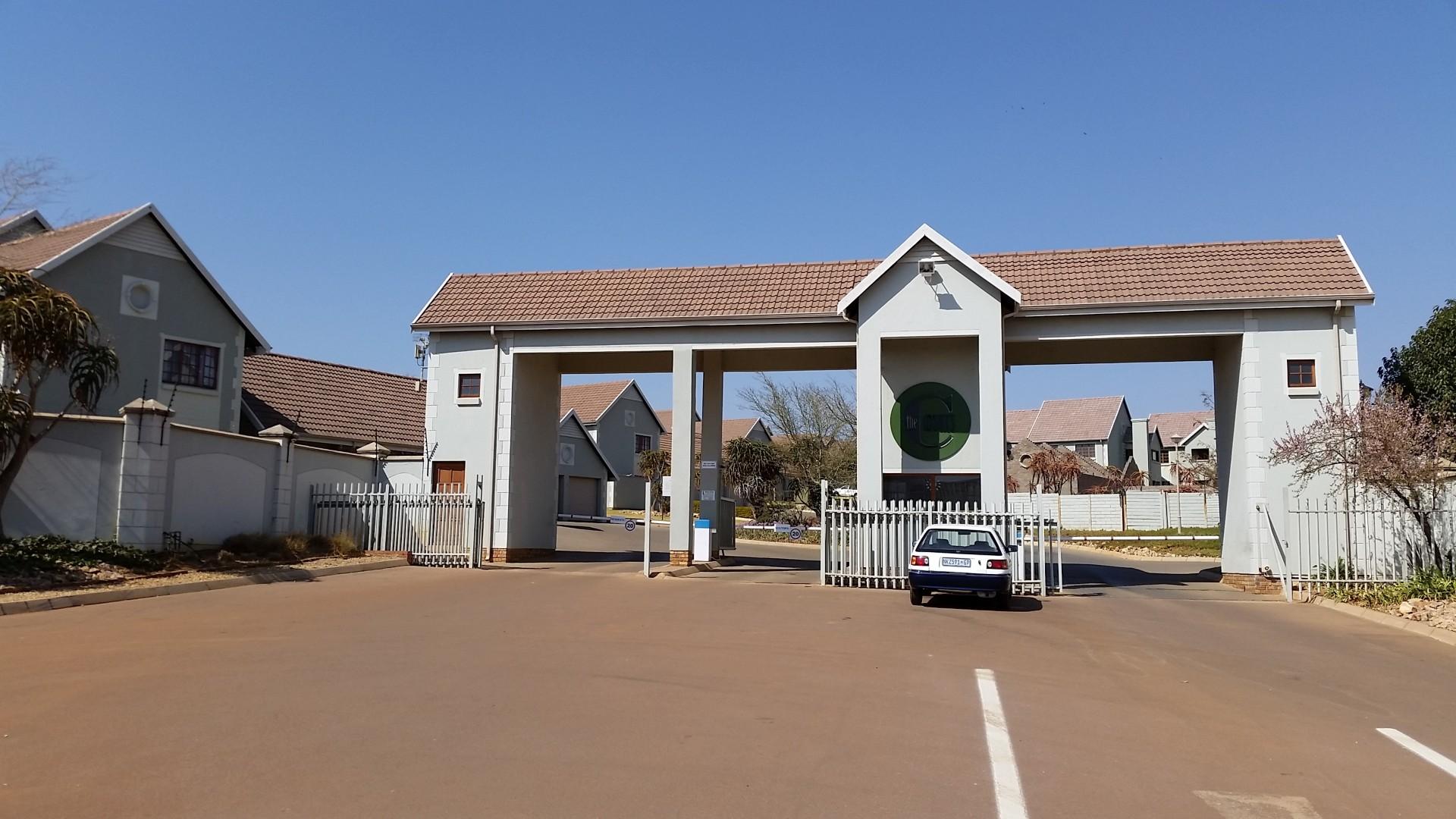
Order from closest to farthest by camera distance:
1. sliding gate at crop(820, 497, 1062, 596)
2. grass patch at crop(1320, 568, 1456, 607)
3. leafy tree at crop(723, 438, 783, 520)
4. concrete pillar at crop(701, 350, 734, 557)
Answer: grass patch at crop(1320, 568, 1456, 607) < sliding gate at crop(820, 497, 1062, 596) < concrete pillar at crop(701, 350, 734, 557) < leafy tree at crop(723, 438, 783, 520)

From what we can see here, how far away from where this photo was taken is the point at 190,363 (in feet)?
86.1

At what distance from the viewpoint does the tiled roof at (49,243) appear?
23.2m

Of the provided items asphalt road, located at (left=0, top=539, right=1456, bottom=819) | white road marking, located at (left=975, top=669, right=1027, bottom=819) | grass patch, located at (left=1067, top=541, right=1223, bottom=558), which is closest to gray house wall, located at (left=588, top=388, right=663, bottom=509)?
grass patch, located at (left=1067, top=541, right=1223, bottom=558)

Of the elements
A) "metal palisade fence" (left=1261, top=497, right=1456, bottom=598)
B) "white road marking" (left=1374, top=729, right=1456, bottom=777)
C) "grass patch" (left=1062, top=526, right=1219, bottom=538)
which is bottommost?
"white road marking" (left=1374, top=729, right=1456, bottom=777)

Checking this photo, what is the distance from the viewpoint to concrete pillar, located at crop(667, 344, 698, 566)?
24.2m

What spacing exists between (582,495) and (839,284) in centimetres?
3256

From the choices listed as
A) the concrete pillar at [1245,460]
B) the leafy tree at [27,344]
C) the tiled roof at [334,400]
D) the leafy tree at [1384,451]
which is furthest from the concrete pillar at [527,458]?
the leafy tree at [1384,451]

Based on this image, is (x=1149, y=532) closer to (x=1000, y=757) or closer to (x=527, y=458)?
Result: (x=527, y=458)

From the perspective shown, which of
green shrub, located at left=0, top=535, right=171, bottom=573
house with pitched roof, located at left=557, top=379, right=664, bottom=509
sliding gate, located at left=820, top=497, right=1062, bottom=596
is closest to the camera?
green shrub, located at left=0, top=535, right=171, bottom=573

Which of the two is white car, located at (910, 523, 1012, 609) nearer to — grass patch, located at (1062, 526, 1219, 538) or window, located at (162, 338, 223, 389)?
window, located at (162, 338, 223, 389)

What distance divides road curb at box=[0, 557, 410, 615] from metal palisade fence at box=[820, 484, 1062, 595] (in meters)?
9.24

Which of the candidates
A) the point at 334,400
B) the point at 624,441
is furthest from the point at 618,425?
the point at 334,400

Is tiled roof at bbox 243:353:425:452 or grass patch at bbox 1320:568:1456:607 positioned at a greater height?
tiled roof at bbox 243:353:425:452

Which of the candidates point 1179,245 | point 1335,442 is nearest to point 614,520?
point 1179,245
